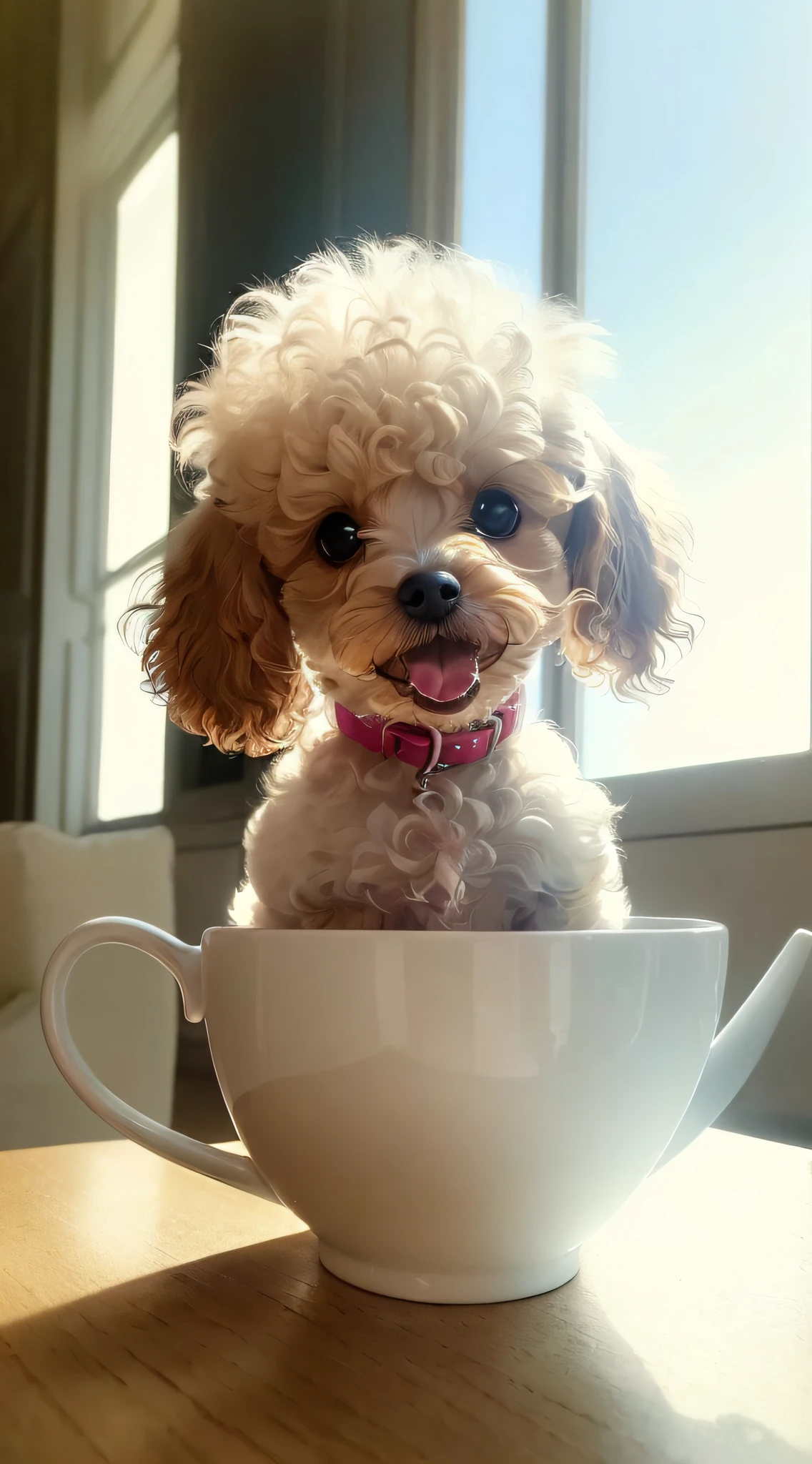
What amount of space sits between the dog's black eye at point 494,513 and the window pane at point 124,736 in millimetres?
792

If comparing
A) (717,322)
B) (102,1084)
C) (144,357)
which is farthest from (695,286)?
(102,1084)

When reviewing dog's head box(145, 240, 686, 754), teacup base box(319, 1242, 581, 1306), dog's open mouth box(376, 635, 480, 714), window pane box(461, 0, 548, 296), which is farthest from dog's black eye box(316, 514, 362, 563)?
window pane box(461, 0, 548, 296)

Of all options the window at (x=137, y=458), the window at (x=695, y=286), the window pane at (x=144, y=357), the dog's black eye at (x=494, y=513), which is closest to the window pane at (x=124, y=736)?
the window at (x=137, y=458)

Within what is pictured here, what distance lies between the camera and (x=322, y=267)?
3.24 ft

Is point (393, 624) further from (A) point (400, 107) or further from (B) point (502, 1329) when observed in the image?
(A) point (400, 107)

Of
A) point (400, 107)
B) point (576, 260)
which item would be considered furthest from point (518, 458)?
point (400, 107)

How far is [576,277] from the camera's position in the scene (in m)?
1.92

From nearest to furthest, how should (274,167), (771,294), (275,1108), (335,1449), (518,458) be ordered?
(335,1449), (275,1108), (518,458), (771,294), (274,167)

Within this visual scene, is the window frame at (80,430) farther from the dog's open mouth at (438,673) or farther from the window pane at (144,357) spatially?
the dog's open mouth at (438,673)

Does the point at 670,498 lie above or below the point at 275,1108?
above

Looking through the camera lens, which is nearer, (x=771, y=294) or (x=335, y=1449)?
(x=335, y=1449)

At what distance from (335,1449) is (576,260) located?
1.94m

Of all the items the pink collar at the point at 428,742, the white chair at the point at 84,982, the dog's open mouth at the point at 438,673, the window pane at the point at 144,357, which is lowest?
the white chair at the point at 84,982

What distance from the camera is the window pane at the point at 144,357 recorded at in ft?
5.14
